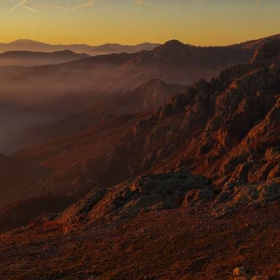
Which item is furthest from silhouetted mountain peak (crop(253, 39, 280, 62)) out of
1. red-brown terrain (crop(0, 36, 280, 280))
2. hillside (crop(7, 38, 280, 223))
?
red-brown terrain (crop(0, 36, 280, 280))

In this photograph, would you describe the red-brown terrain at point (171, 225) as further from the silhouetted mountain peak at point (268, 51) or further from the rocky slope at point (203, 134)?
the silhouetted mountain peak at point (268, 51)

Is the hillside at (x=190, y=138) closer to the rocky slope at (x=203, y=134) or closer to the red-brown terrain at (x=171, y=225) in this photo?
the rocky slope at (x=203, y=134)

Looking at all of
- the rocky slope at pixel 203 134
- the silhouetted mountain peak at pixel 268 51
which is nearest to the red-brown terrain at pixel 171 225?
the rocky slope at pixel 203 134

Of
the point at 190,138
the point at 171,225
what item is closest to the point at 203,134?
the point at 190,138

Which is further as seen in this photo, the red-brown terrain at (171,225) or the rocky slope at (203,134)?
the rocky slope at (203,134)

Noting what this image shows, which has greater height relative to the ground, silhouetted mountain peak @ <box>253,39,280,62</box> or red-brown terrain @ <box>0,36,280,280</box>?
silhouetted mountain peak @ <box>253,39,280,62</box>

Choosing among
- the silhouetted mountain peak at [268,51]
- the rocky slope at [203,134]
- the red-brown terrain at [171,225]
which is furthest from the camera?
the silhouetted mountain peak at [268,51]

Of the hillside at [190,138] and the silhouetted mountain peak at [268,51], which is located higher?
the silhouetted mountain peak at [268,51]

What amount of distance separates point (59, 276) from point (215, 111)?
10117 cm

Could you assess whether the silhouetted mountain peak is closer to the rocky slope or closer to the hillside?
the rocky slope

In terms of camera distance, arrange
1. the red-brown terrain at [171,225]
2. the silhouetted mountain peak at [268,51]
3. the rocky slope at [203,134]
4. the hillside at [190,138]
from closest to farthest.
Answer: the red-brown terrain at [171,225] < the rocky slope at [203,134] < the hillside at [190,138] < the silhouetted mountain peak at [268,51]

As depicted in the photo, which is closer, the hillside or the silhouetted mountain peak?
the hillside

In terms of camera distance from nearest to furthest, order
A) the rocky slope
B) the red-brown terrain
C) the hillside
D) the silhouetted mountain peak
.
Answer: the red-brown terrain
the rocky slope
the hillside
the silhouetted mountain peak

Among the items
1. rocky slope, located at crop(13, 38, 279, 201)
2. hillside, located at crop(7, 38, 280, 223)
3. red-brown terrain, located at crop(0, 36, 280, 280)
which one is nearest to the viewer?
red-brown terrain, located at crop(0, 36, 280, 280)
